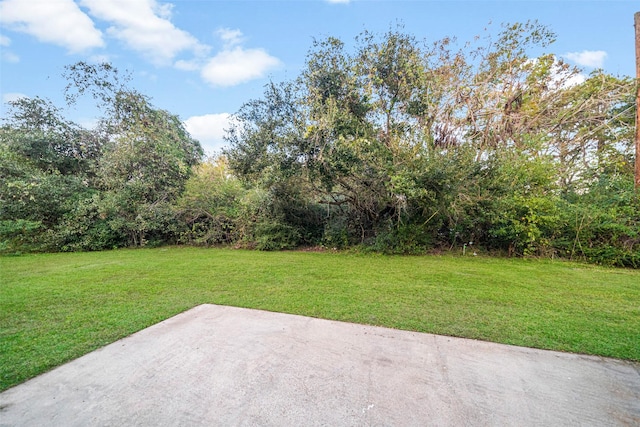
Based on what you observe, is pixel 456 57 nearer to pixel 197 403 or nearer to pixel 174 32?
pixel 174 32

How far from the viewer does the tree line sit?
5387 millimetres

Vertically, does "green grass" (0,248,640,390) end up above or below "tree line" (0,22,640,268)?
below

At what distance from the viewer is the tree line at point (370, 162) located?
5.39 meters

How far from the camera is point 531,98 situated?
24.0ft

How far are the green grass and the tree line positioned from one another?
1.35 m

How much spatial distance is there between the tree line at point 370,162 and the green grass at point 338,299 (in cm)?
135

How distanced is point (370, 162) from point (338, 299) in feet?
10.9

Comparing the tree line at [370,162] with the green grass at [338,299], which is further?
the tree line at [370,162]

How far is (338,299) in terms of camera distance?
3.13 meters

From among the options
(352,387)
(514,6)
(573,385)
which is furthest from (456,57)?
(352,387)

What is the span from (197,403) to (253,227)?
6538mm

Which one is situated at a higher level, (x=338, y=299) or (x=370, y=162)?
(x=370, y=162)

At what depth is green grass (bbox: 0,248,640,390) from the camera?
212cm

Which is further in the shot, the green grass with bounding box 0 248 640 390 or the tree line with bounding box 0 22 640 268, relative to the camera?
the tree line with bounding box 0 22 640 268
